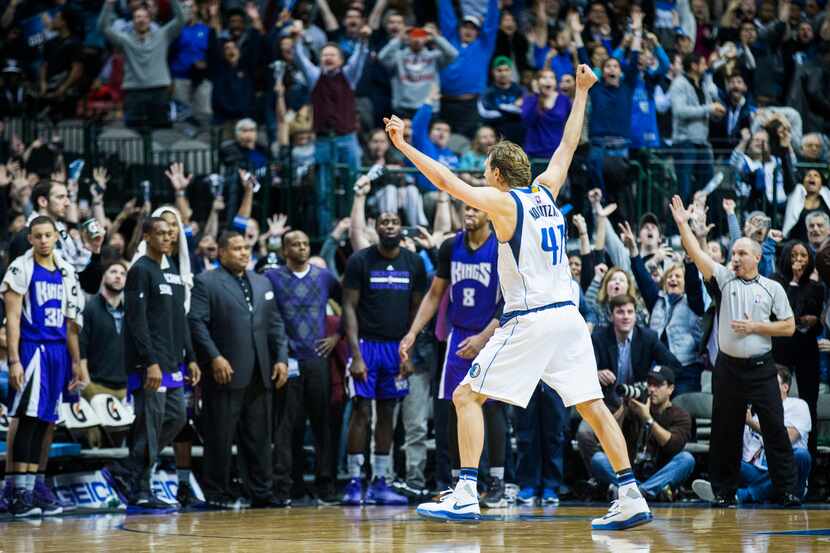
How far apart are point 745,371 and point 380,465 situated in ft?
10.6

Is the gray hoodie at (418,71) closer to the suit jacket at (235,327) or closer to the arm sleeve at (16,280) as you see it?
the suit jacket at (235,327)

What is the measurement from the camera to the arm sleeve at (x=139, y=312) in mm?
11000

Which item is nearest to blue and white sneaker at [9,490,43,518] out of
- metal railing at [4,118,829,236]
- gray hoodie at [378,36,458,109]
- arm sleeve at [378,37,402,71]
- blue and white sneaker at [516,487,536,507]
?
blue and white sneaker at [516,487,536,507]

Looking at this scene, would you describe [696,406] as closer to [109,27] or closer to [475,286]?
[475,286]

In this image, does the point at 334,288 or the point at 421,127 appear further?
the point at 421,127

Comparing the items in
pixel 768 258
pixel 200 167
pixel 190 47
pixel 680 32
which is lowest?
pixel 768 258

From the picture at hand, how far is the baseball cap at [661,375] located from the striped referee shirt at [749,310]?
0.69 m

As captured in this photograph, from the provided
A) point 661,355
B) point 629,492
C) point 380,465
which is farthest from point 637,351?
point 629,492

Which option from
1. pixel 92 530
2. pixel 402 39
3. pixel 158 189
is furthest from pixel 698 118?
pixel 92 530

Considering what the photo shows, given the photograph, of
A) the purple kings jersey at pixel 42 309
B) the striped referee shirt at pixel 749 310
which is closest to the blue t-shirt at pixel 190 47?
the purple kings jersey at pixel 42 309

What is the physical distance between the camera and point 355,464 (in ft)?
38.9

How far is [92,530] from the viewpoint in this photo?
9.09 metres

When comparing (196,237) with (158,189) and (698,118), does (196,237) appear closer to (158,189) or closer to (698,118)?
(158,189)

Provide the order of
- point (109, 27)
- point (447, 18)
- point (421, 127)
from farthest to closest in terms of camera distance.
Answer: point (447, 18) < point (109, 27) < point (421, 127)
